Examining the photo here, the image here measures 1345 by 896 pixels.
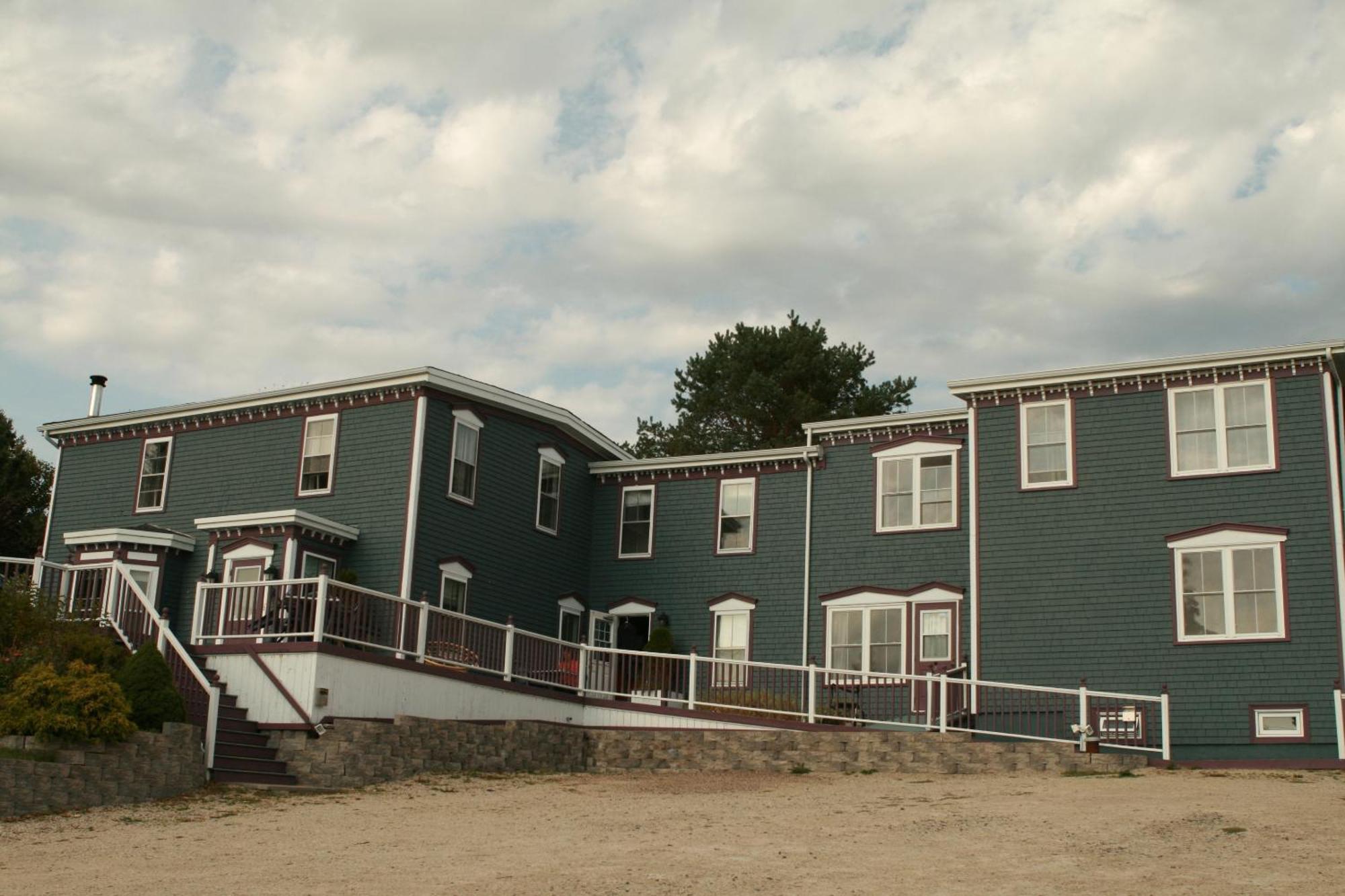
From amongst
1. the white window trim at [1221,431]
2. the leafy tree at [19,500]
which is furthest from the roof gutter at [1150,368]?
the leafy tree at [19,500]

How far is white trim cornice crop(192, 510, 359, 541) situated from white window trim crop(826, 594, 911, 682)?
929 centimetres

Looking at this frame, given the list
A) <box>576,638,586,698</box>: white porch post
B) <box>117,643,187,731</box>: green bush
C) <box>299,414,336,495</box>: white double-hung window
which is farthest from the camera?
<box>299,414,336,495</box>: white double-hung window

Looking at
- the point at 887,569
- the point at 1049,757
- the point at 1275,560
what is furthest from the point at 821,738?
the point at 1275,560

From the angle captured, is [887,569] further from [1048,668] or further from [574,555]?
[574,555]

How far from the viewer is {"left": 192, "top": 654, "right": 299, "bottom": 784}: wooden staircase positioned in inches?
731

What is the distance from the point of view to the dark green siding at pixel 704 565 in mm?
28391

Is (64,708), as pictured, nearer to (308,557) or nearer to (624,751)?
(308,557)

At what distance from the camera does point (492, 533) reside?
92.1 ft

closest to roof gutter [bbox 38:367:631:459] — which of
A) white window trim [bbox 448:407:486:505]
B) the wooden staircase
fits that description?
white window trim [bbox 448:407:486:505]

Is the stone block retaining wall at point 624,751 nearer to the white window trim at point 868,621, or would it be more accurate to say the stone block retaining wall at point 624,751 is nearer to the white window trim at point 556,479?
the white window trim at point 868,621

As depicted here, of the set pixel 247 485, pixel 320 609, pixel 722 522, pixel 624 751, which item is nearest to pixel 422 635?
pixel 320 609

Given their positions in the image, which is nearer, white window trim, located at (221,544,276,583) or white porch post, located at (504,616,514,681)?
white porch post, located at (504,616,514,681)

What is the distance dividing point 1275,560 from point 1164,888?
13.1 m

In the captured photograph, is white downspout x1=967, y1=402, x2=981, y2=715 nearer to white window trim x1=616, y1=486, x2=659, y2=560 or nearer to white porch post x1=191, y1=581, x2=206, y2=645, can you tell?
white window trim x1=616, y1=486, x2=659, y2=560
